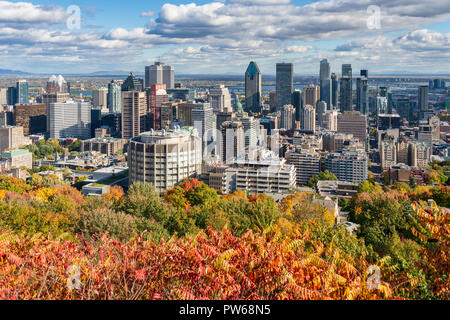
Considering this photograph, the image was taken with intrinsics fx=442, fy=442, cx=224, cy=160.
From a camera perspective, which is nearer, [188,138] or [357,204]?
[357,204]

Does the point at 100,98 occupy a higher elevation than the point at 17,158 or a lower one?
higher

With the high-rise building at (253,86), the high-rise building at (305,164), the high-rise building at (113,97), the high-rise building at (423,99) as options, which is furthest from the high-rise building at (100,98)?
the high-rise building at (423,99)

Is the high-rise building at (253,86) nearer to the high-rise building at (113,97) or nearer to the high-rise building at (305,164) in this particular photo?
the high-rise building at (113,97)

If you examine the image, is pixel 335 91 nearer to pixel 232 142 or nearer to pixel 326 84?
pixel 326 84

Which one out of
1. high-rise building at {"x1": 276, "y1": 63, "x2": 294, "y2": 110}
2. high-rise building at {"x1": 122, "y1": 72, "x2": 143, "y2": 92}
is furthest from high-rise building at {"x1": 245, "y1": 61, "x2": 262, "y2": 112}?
high-rise building at {"x1": 122, "y1": 72, "x2": 143, "y2": 92}

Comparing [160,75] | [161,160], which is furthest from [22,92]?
[161,160]
